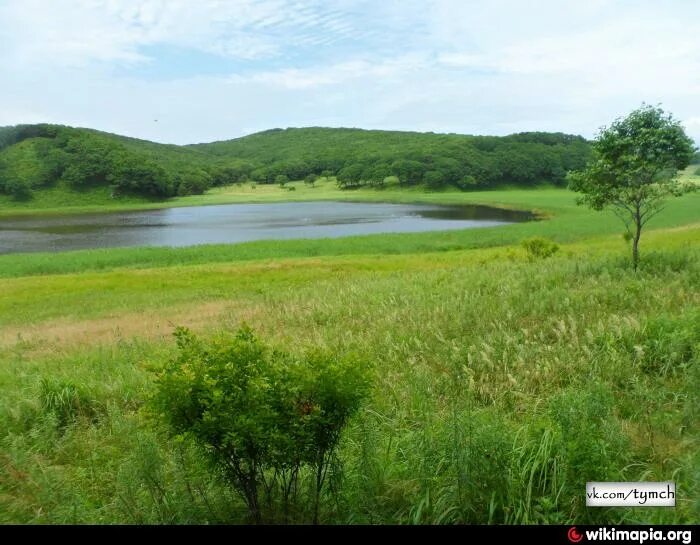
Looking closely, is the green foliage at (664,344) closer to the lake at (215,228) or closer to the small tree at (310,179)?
the lake at (215,228)

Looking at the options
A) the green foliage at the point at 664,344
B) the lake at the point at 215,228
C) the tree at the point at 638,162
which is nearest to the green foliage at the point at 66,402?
the green foliage at the point at 664,344

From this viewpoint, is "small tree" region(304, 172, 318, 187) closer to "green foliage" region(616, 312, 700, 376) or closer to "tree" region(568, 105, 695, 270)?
"tree" region(568, 105, 695, 270)

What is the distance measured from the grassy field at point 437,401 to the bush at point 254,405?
0.45 m

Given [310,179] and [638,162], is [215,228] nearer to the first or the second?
[638,162]

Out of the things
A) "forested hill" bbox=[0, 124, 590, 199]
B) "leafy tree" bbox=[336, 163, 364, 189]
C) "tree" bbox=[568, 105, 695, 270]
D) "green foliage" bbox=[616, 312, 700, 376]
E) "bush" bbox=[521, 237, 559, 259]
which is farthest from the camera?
"leafy tree" bbox=[336, 163, 364, 189]

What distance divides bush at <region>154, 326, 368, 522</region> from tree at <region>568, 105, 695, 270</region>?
49.3 ft

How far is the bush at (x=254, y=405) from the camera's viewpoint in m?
3.89

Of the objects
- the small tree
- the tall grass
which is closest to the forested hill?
the small tree

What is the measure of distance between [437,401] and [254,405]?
3.63 metres

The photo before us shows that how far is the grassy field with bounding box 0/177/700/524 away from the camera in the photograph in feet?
14.6

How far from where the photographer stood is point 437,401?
22.9ft

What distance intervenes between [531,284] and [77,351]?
11.5 m
